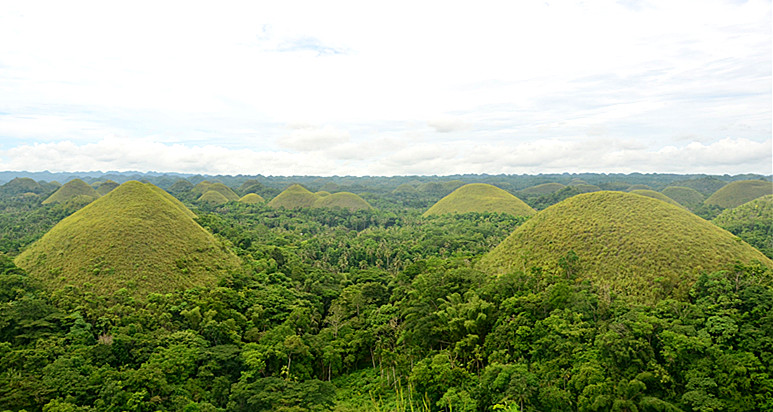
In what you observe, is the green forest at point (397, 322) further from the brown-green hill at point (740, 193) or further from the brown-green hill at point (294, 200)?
the brown-green hill at point (740, 193)

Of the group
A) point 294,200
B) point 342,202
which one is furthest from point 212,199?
point 342,202

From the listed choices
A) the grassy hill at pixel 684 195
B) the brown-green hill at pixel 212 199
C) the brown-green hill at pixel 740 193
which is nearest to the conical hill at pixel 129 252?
the brown-green hill at pixel 212 199

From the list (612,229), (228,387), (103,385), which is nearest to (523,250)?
(612,229)

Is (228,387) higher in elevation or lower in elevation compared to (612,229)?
lower

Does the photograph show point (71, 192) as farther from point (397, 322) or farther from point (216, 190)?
point (397, 322)

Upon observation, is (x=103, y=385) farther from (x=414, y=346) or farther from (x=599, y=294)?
(x=599, y=294)

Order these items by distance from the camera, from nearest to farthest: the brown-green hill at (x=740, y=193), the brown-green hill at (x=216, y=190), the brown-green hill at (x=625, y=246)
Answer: the brown-green hill at (x=625, y=246), the brown-green hill at (x=740, y=193), the brown-green hill at (x=216, y=190)
